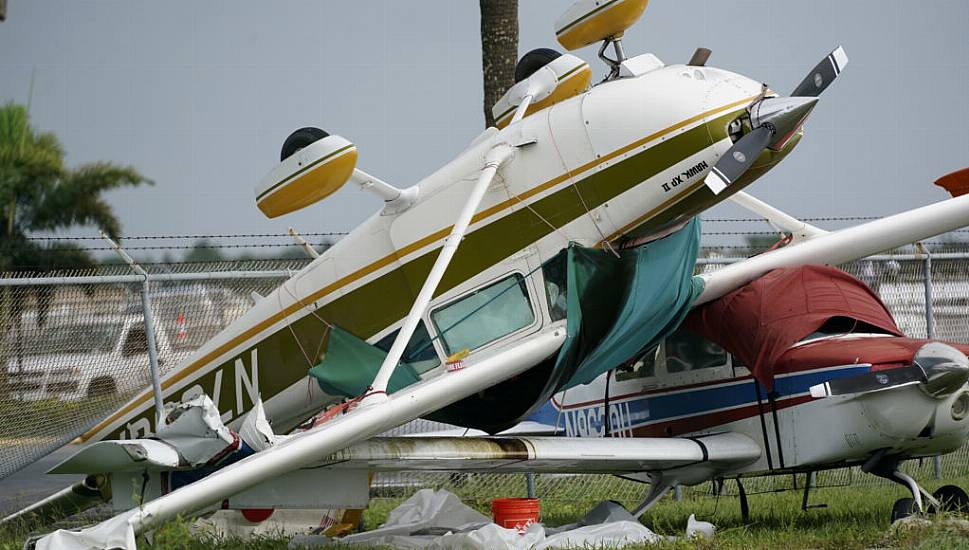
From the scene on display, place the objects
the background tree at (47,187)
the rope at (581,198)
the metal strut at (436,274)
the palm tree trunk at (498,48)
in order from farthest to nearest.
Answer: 1. the background tree at (47,187)
2. the palm tree trunk at (498,48)
3. the rope at (581,198)
4. the metal strut at (436,274)

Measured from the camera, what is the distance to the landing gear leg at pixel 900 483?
350 inches

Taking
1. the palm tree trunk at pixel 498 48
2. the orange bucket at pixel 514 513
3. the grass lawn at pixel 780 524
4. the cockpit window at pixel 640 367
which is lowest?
the grass lawn at pixel 780 524

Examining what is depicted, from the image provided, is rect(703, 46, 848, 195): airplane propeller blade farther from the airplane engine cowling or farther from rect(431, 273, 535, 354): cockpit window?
the airplane engine cowling

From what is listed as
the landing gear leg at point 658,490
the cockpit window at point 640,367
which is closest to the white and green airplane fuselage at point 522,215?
the cockpit window at point 640,367

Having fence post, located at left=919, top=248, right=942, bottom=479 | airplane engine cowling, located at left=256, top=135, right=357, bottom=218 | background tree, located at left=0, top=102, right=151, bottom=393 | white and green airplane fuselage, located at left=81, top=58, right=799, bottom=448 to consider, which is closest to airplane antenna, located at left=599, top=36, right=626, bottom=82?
white and green airplane fuselage, located at left=81, top=58, right=799, bottom=448

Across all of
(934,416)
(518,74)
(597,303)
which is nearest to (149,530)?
(597,303)

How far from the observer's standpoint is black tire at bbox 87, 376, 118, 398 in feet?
35.0

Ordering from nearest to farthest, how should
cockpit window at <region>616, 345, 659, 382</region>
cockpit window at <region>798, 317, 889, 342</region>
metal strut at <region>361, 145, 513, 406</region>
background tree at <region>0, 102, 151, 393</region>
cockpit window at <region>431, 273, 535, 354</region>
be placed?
metal strut at <region>361, 145, 513, 406</region> → cockpit window at <region>431, 273, 535, 354</region> → cockpit window at <region>798, 317, 889, 342</region> → cockpit window at <region>616, 345, 659, 382</region> → background tree at <region>0, 102, 151, 393</region>

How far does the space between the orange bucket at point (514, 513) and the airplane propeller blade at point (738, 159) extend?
2667 millimetres

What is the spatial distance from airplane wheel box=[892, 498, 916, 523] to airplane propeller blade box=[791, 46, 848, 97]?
3065 millimetres

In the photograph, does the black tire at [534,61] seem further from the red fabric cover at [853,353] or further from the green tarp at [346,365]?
the red fabric cover at [853,353]

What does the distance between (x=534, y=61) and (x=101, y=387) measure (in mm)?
4772

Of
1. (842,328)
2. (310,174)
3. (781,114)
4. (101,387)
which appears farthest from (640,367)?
(101,387)

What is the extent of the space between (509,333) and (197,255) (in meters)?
9.21
